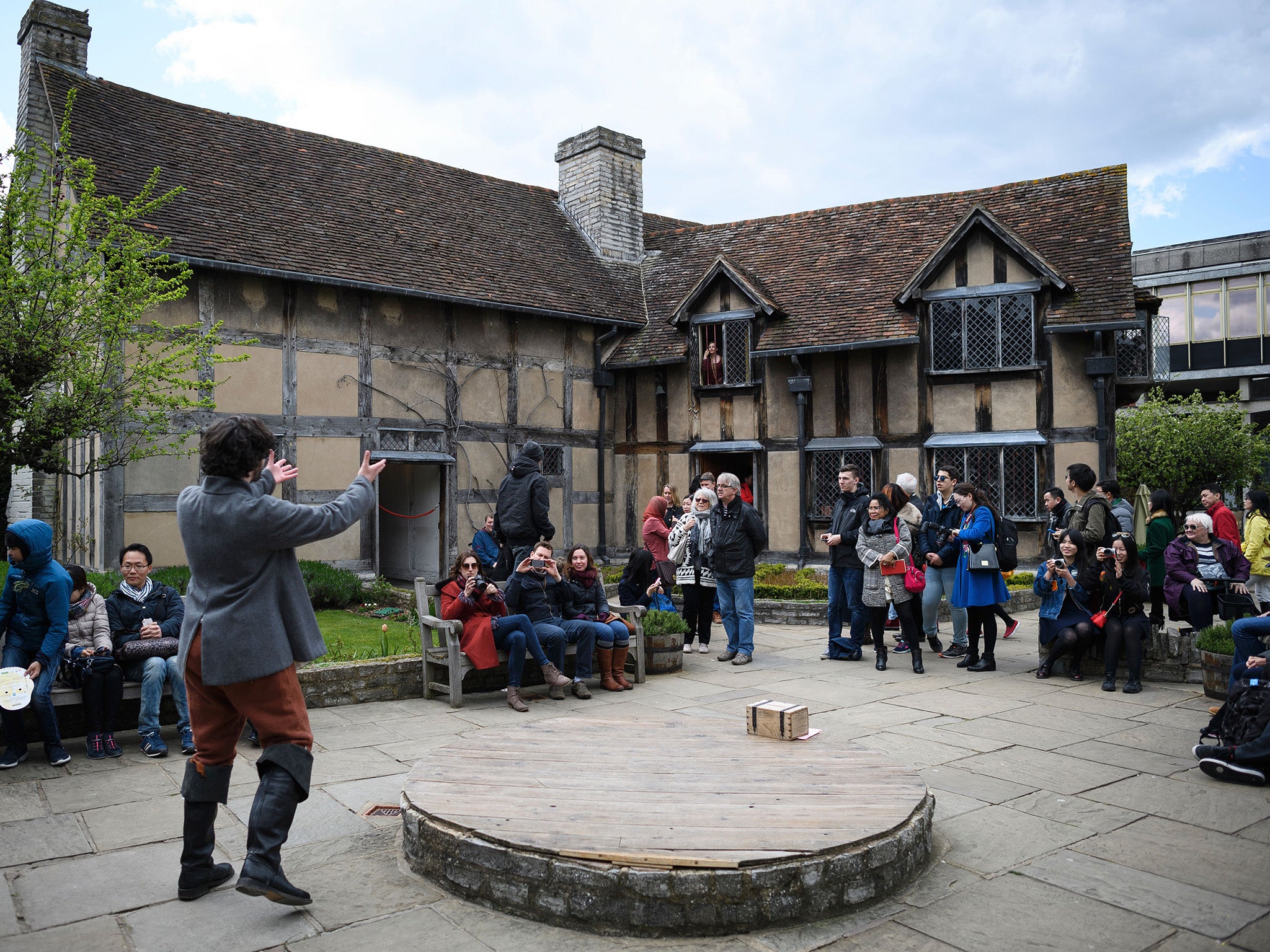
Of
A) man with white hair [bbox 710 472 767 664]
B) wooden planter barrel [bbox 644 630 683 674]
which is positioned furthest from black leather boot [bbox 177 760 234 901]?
man with white hair [bbox 710 472 767 664]

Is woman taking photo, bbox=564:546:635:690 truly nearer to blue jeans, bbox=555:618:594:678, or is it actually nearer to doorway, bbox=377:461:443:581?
blue jeans, bbox=555:618:594:678

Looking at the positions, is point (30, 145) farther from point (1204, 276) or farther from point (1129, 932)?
point (1204, 276)

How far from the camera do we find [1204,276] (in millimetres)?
31172

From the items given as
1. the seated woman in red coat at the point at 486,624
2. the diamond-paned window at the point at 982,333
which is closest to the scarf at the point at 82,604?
the seated woman in red coat at the point at 486,624

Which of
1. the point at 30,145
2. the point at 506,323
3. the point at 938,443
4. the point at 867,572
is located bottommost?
the point at 867,572

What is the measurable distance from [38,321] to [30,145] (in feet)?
17.5

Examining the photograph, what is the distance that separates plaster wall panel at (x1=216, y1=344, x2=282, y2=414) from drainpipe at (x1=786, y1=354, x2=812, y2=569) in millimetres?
8743

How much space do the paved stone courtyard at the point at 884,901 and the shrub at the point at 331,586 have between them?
618cm

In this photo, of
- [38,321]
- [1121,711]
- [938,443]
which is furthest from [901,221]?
[38,321]

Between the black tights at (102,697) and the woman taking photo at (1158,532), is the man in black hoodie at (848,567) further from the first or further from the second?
the black tights at (102,697)

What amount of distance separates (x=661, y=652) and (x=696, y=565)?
1390 millimetres

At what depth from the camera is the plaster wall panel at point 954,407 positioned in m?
16.7

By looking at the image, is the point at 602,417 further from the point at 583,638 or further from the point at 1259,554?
the point at 1259,554

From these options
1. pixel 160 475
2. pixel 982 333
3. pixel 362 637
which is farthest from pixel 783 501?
pixel 160 475
